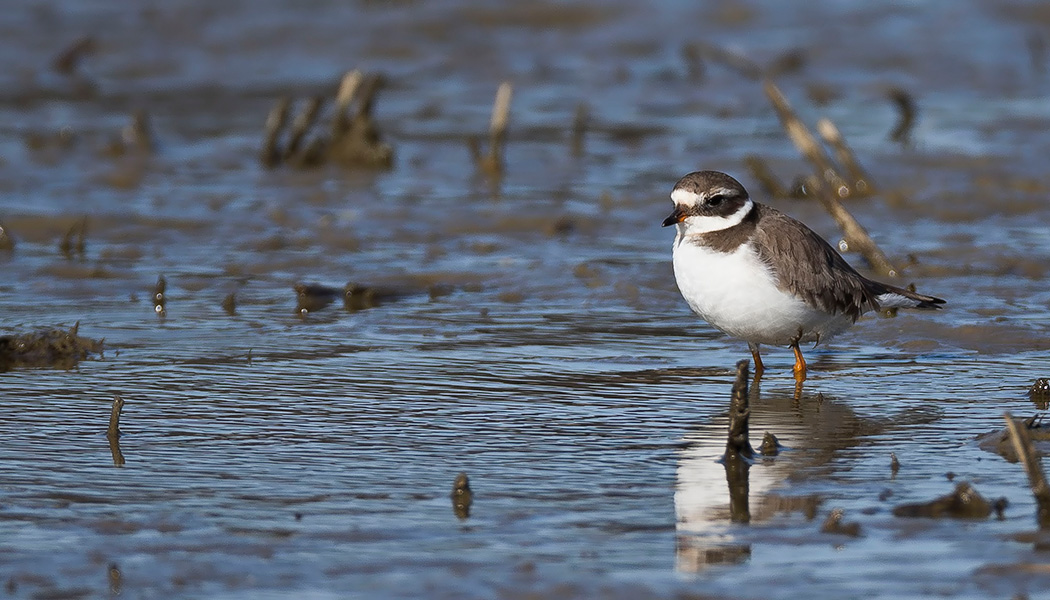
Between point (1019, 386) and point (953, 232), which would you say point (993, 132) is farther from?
point (1019, 386)

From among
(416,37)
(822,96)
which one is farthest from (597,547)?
(416,37)

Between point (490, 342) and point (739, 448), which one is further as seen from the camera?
point (490, 342)

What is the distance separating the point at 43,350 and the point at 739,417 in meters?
3.70

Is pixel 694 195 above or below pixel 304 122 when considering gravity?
below

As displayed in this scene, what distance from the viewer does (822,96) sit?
49.5ft

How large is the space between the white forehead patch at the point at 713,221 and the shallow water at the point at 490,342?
0.71 m

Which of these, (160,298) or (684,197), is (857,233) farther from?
(160,298)

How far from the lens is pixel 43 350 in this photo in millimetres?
7453

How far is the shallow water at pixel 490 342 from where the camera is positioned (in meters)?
4.84

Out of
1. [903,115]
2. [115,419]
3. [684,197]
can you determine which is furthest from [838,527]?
[903,115]

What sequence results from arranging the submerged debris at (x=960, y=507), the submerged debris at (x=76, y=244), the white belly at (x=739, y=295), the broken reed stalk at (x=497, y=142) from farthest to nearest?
the broken reed stalk at (x=497, y=142), the submerged debris at (x=76, y=244), the white belly at (x=739, y=295), the submerged debris at (x=960, y=507)

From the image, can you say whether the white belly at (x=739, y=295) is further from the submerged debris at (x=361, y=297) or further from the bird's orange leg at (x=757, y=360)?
the submerged debris at (x=361, y=297)

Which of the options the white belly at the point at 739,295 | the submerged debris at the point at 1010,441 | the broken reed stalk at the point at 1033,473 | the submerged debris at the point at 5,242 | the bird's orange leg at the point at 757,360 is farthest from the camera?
the submerged debris at the point at 5,242

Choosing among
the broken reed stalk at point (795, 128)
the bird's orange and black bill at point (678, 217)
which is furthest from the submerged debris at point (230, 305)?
the broken reed stalk at point (795, 128)
